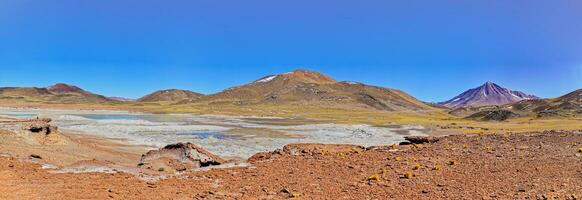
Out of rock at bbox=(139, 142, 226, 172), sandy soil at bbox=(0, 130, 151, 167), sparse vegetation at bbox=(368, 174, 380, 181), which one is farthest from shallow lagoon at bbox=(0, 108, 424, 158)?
sparse vegetation at bbox=(368, 174, 380, 181)

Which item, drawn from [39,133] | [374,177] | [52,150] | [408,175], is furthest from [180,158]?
[408,175]

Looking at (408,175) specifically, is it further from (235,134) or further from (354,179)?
(235,134)

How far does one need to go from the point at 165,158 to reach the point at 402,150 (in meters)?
12.0

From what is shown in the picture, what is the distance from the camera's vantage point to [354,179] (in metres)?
18.1

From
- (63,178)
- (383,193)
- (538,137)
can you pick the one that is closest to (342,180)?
(383,193)

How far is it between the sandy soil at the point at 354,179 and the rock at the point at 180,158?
11.0ft

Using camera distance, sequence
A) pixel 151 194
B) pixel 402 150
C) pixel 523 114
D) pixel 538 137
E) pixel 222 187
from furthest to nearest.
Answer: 1. pixel 523 114
2. pixel 538 137
3. pixel 402 150
4. pixel 222 187
5. pixel 151 194

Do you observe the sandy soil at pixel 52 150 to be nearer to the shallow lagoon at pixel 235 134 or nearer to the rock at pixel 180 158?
the rock at pixel 180 158

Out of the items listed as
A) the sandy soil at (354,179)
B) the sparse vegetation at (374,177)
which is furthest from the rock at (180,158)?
the sparse vegetation at (374,177)

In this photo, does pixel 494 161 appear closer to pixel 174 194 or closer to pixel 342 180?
pixel 342 180

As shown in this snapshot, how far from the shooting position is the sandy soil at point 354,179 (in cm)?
1560

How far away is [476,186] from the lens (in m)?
16.5

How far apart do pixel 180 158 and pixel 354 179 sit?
1088 centimetres

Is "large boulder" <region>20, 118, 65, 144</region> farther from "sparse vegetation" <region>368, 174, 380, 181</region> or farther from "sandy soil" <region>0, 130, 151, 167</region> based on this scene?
"sparse vegetation" <region>368, 174, 380, 181</region>
